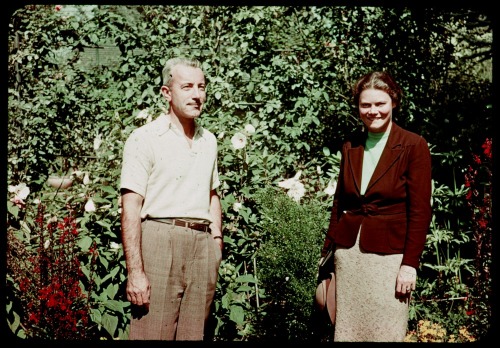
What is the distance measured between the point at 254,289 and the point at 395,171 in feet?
6.37

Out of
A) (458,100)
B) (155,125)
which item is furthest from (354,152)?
(458,100)

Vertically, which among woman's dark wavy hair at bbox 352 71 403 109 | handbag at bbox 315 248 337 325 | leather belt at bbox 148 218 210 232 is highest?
woman's dark wavy hair at bbox 352 71 403 109

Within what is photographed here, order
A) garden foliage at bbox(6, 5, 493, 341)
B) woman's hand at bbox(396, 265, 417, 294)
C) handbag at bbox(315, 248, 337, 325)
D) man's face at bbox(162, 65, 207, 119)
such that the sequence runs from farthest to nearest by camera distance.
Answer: garden foliage at bbox(6, 5, 493, 341), handbag at bbox(315, 248, 337, 325), man's face at bbox(162, 65, 207, 119), woman's hand at bbox(396, 265, 417, 294)

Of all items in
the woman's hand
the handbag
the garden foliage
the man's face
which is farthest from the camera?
the garden foliage

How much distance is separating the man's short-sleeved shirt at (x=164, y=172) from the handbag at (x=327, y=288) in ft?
2.32

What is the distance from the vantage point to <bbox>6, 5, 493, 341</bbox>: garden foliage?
378cm

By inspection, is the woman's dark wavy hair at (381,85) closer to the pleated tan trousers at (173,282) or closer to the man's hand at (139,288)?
the pleated tan trousers at (173,282)

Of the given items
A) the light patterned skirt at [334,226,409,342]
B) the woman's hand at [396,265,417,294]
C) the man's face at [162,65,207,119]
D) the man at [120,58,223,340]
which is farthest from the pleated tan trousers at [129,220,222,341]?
the woman's hand at [396,265,417,294]

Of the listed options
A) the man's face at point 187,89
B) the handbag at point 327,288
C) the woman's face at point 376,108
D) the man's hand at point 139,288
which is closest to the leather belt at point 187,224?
the man's hand at point 139,288

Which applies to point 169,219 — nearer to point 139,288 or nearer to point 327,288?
point 139,288

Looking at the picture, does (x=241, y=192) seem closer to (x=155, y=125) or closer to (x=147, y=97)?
(x=147, y=97)

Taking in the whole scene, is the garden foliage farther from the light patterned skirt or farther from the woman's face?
the woman's face

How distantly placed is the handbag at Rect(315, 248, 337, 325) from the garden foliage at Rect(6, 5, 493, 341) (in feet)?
2.59

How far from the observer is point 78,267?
11.1 ft
